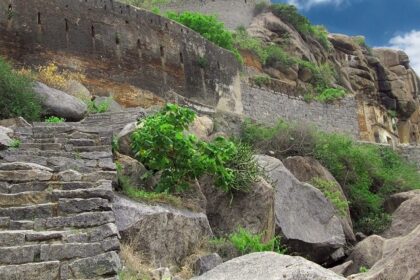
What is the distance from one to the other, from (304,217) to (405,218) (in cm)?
376

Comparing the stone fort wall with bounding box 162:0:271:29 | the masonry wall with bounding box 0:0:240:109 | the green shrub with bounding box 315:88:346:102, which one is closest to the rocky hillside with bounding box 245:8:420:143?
the stone fort wall with bounding box 162:0:271:29

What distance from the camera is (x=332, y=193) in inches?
568

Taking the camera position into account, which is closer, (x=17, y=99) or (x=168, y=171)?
(x=168, y=171)

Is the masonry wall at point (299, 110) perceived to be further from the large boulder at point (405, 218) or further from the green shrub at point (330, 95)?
the large boulder at point (405, 218)

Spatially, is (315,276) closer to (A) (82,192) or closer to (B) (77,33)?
(A) (82,192)

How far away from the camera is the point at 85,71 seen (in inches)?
636

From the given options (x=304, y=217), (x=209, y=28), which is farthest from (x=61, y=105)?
(x=209, y=28)

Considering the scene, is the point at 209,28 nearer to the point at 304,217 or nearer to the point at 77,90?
the point at 77,90

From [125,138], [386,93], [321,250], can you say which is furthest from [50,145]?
[386,93]

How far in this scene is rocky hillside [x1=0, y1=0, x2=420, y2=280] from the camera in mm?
6344

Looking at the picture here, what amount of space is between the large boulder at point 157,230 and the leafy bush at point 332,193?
20.6ft

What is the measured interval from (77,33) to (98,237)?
36.5 ft

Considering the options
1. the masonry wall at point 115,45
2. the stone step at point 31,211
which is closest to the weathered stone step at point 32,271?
the stone step at point 31,211

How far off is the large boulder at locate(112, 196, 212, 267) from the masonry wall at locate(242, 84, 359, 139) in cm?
1302
